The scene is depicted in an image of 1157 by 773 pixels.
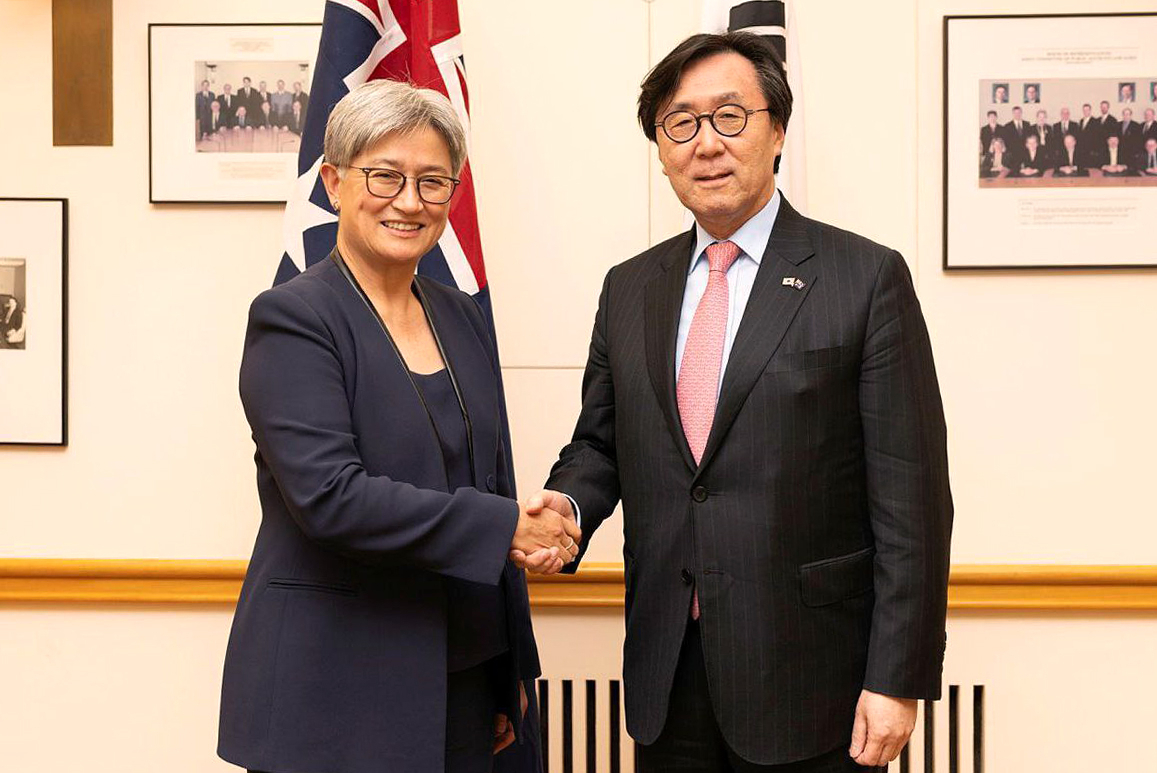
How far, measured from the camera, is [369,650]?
1.42 metres

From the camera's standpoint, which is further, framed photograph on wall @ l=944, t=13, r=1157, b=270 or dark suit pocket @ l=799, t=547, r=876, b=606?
framed photograph on wall @ l=944, t=13, r=1157, b=270

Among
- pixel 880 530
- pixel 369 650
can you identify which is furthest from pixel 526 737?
pixel 880 530

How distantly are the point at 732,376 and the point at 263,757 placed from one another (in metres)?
0.89

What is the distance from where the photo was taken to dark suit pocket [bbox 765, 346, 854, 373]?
154 cm

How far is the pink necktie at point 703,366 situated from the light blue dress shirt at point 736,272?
1cm

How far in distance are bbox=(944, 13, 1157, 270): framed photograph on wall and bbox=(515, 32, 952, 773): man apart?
97 cm

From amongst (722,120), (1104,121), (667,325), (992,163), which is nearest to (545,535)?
(667,325)

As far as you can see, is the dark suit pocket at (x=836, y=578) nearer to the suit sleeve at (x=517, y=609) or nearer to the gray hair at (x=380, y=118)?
the suit sleeve at (x=517, y=609)

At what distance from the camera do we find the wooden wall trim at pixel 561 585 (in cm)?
243

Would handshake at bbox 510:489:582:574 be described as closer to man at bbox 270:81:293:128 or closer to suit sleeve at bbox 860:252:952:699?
suit sleeve at bbox 860:252:952:699

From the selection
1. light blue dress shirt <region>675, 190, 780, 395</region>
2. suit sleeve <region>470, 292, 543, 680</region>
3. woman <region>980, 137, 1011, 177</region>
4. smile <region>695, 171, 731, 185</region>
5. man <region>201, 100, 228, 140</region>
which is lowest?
suit sleeve <region>470, 292, 543, 680</region>

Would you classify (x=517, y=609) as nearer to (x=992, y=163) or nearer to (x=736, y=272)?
(x=736, y=272)

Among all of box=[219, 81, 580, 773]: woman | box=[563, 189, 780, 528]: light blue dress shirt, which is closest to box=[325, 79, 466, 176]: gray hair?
box=[219, 81, 580, 773]: woman

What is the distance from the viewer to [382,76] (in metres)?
2.18
